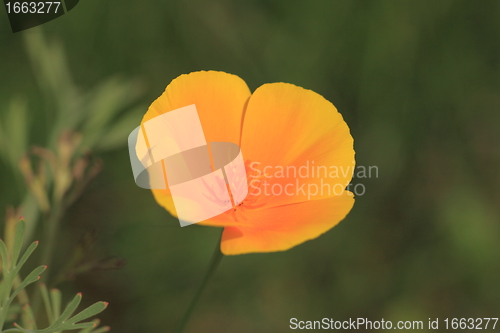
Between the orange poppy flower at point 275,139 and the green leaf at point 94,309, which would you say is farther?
the orange poppy flower at point 275,139

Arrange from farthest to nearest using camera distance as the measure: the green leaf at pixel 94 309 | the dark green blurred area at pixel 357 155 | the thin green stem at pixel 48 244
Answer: the dark green blurred area at pixel 357 155, the thin green stem at pixel 48 244, the green leaf at pixel 94 309

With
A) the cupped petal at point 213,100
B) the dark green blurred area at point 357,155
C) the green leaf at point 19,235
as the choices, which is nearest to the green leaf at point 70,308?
the green leaf at point 19,235

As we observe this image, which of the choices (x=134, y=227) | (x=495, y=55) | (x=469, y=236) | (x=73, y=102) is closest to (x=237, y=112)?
(x=73, y=102)

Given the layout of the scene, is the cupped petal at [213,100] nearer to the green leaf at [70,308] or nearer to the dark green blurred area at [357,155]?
the green leaf at [70,308]

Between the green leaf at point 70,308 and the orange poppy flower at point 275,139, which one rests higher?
the orange poppy flower at point 275,139

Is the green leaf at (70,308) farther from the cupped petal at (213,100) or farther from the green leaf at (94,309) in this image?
the cupped petal at (213,100)

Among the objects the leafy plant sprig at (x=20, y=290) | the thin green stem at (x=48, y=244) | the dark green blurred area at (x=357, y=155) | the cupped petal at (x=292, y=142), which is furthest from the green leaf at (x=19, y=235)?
the dark green blurred area at (x=357, y=155)

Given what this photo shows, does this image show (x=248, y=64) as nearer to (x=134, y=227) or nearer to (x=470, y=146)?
(x=134, y=227)

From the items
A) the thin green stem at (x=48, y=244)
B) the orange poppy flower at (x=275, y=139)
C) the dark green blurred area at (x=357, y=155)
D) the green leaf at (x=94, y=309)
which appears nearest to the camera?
the green leaf at (x=94, y=309)

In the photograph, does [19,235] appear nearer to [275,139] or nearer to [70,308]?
[70,308]
